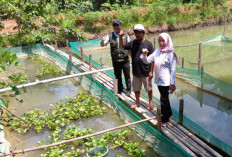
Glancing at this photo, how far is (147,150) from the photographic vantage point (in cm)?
374

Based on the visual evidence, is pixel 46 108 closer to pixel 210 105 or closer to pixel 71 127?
pixel 71 127

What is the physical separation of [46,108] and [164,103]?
3.46 metres

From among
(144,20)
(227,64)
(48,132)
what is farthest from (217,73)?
(144,20)

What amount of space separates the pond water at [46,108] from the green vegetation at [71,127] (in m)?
0.13

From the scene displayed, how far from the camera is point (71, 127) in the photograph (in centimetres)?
471

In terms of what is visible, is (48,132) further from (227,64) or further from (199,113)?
(227,64)

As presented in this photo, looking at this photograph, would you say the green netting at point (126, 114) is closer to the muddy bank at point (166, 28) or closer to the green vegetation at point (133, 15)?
the green vegetation at point (133, 15)

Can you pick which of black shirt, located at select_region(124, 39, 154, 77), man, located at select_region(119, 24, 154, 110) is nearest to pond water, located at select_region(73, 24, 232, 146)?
man, located at select_region(119, 24, 154, 110)

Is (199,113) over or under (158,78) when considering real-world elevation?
under

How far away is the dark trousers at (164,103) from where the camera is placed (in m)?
3.46

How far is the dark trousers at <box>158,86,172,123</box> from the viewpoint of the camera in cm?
346

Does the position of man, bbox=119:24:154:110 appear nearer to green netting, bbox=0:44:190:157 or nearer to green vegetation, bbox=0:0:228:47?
green netting, bbox=0:44:190:157

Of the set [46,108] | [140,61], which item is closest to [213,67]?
[140,61]

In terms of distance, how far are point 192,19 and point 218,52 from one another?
9.33m
